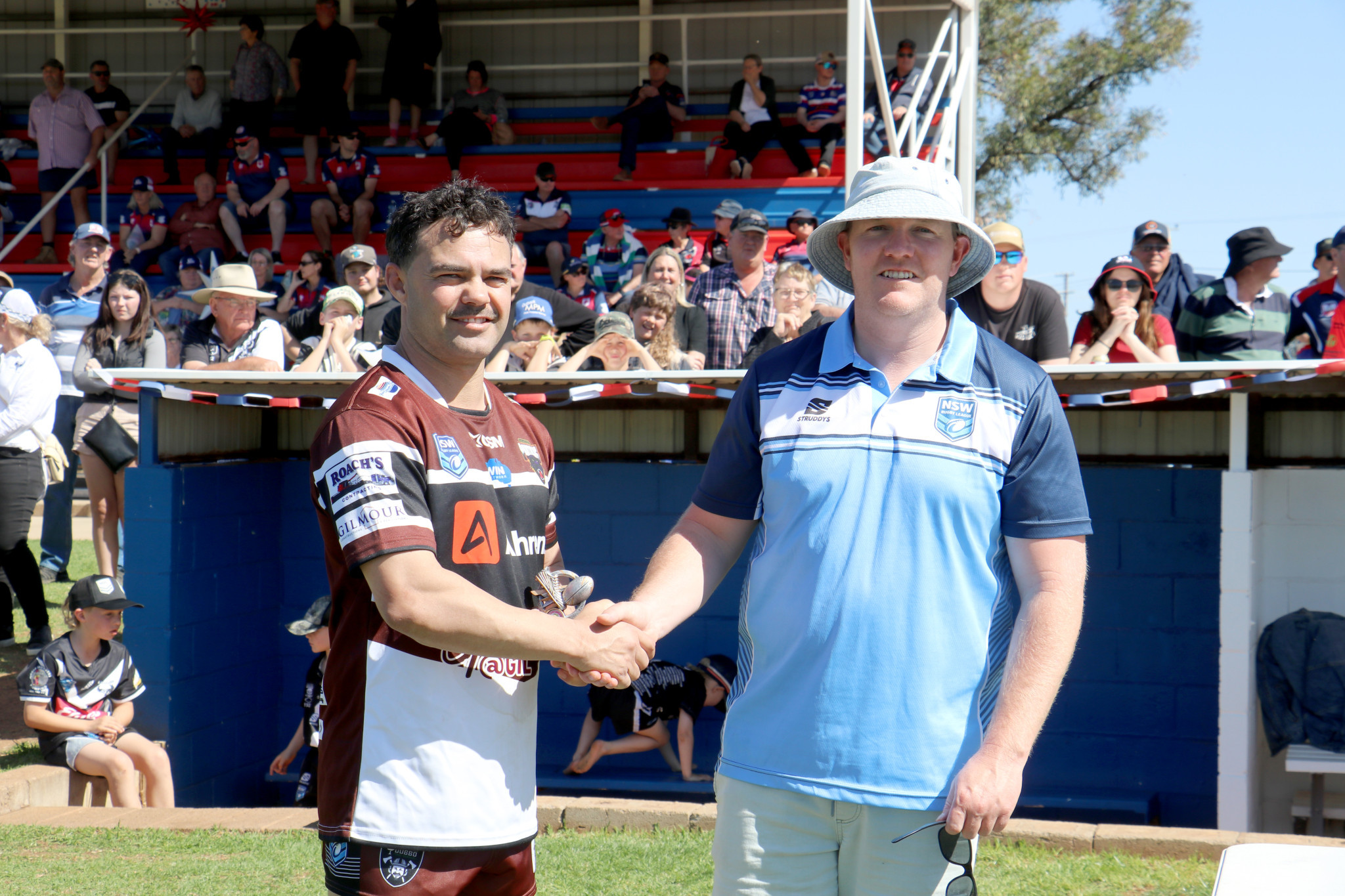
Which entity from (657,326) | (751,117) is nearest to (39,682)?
(657,326)

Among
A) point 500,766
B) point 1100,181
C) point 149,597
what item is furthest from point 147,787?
point 1100,181

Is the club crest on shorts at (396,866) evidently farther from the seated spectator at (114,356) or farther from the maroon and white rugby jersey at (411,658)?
the seated spectator at (114,356)

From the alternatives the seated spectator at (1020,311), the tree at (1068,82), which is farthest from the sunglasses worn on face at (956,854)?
the tree at (1068,82)

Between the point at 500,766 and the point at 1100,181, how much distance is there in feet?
88.5

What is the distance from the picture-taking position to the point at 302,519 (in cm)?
750

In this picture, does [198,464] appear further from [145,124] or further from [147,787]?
[145,124]

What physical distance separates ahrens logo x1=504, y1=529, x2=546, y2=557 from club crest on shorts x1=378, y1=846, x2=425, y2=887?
592 mm

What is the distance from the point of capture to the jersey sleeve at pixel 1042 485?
2.23m

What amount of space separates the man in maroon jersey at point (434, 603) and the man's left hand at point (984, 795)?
2.44 feet

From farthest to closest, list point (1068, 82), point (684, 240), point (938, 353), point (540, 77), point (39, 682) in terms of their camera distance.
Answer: point (1068, 82)
point (540, 77)
point (684, 240)
point (39, 682)
point (938, 353)

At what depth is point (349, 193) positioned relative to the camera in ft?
45.2

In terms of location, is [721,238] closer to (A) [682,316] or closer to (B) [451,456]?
(A) [682,316]

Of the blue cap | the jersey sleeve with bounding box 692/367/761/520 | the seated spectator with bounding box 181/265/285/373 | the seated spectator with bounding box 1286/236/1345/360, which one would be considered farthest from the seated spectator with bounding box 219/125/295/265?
the jersey sleeve with bounding box 692/367/761/520

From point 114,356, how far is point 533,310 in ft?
8.74
